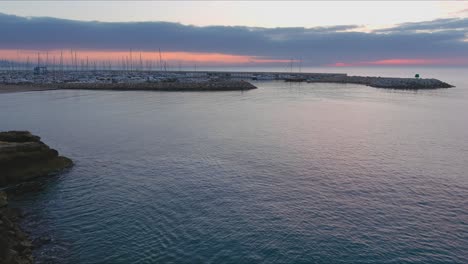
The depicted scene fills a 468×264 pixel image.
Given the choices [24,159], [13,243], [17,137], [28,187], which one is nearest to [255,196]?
[13,243]

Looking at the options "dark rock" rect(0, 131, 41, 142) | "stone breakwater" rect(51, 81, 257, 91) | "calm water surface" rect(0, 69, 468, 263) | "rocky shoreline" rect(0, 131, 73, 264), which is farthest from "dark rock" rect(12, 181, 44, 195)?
"stone breakwater" rect(51, 81, 257, 91)

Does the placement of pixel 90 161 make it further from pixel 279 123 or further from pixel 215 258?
pixel 279 123

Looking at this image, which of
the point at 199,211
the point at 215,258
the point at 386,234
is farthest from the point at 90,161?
the point at 386,234

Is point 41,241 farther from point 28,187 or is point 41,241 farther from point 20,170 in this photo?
point 20,170

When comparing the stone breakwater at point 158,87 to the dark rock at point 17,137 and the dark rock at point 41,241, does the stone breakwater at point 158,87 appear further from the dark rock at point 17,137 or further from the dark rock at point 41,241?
the dark rock at point 41,241

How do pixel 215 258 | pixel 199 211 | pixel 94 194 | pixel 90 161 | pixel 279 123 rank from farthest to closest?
pixel 279 123 → pixel 90 161 → pixel 94 194 → pixel 199 211 → pixel 215 258

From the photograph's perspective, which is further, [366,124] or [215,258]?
[366,124]
